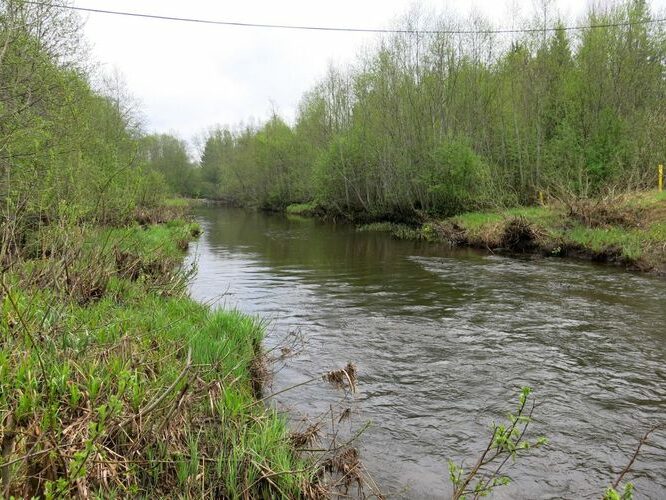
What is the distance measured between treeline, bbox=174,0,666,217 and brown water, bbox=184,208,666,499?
27.9 feet

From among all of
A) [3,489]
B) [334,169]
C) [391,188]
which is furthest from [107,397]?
[334,169]

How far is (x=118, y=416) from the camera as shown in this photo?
372 centimetres

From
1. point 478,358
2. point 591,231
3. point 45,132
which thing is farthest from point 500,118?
point 45,132

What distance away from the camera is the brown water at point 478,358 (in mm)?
5090

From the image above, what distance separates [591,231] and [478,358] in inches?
499

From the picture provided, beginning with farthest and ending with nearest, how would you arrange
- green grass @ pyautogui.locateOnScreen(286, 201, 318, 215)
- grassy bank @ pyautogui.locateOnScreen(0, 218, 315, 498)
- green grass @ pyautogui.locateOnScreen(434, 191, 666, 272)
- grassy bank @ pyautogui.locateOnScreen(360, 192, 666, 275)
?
green grass @ pyautogui.locateOnScreen(286, 201, 318, 215) < grassy bank @ pyautogui.locateOnScreen(360, 192, 666, 275) < green grass @ pyautogui.locateOnScreen(434, 191, 666, 272) < grassy bank @ pyautogui.locateOnScreen(0, 218, 315, 498)

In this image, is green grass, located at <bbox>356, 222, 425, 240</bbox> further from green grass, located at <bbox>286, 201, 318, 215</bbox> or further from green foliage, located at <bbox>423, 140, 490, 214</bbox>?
green grass, located at <bbox>286, 201, 318, 215</bbox>

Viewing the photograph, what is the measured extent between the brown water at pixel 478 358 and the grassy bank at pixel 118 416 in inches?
51.3

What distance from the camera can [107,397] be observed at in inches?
159

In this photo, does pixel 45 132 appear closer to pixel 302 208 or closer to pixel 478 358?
pixel 478 358

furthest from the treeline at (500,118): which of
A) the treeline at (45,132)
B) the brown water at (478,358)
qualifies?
the treeline at (45,132)

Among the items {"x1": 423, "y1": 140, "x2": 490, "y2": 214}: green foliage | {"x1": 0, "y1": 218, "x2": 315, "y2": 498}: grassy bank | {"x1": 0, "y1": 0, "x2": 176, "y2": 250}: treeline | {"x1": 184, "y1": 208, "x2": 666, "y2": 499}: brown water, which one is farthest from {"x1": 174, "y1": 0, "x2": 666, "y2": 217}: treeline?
{"x1": 0, "y1": 218, "x2": 315, "y2": 498}: grassy bank

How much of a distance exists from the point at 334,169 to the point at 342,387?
33.5 metres

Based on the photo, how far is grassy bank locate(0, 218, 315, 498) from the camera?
323 cm
